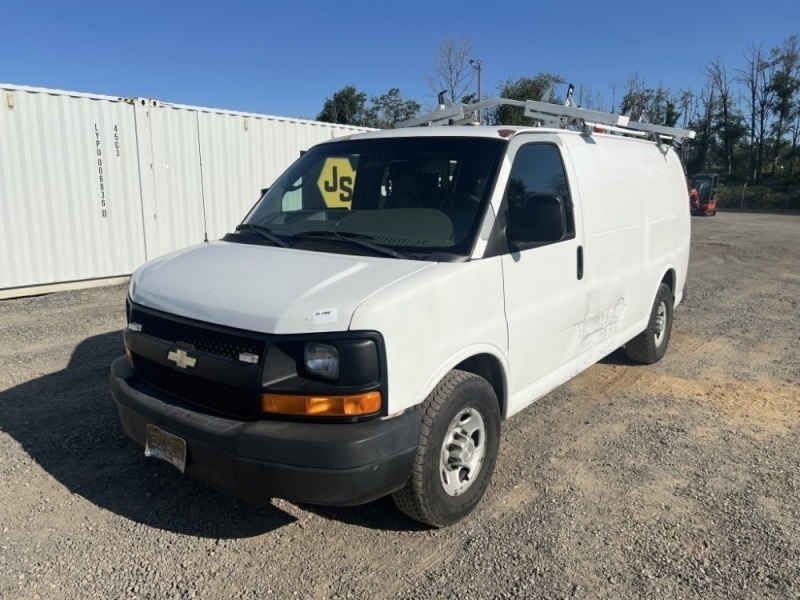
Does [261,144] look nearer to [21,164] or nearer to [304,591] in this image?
[21,164]

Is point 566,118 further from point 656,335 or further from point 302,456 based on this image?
point 302,456

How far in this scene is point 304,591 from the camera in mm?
2844

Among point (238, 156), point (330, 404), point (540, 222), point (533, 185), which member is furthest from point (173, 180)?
point (330, 404)

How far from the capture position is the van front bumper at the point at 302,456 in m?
2.69

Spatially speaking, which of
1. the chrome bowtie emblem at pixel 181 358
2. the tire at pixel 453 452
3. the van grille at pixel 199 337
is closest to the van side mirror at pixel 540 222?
the tire at pixel 453 452

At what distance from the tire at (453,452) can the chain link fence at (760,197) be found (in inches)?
1844

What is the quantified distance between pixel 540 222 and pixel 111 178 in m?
9.35

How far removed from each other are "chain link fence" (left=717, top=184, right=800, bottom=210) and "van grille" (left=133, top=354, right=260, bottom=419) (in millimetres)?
47908

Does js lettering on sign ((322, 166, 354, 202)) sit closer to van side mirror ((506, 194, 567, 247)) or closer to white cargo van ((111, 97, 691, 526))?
white cargo van ((111, 97, 691, 526))

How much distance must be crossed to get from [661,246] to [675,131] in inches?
47.7

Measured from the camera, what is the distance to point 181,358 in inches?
121

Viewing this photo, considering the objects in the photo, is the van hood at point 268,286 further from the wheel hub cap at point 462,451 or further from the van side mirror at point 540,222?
the wheel hub cap at point 462,451

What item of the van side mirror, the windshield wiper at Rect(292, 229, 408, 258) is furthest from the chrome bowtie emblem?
the van side mirror

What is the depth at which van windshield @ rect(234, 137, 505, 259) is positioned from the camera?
347cm
